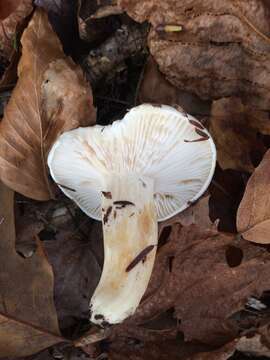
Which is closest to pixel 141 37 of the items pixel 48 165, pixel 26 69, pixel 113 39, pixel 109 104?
pixel 113 39

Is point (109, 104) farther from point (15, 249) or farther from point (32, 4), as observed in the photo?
point (15, 249)

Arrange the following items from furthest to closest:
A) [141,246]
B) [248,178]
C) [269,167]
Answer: [248,178] < [269,167] < [141,246]

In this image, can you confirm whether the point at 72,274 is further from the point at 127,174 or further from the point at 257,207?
the point at 257,207

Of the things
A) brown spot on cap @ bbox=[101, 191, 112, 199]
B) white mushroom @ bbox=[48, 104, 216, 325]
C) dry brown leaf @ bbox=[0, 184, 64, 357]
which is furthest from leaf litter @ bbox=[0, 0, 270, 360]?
brown spot on cap @ bbox=[101, 191, 112, 199]

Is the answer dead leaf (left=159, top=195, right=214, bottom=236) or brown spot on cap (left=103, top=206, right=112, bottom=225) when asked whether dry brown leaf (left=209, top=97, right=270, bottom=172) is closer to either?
dead leaf (left=159, top=195, right=214, bottom=236)

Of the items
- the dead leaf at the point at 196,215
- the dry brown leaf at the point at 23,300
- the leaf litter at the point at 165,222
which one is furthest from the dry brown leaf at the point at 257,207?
the dry brown leaf at the point at 23,300

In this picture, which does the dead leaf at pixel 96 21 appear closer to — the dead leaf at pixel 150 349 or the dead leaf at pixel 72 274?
the dead leaf at pixel 72 274

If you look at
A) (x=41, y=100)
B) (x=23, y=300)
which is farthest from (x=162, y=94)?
(x=23, y=300)
